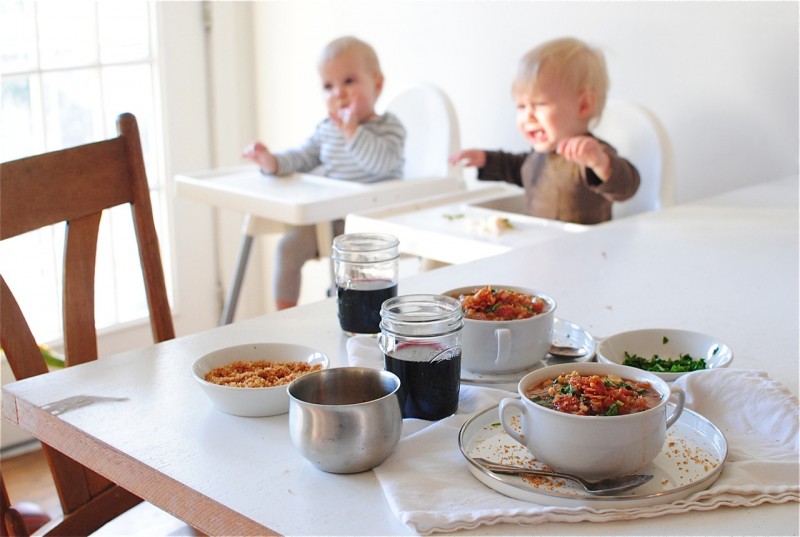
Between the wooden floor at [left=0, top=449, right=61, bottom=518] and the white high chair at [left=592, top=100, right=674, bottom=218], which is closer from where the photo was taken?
the white high chair at [left=592, top=100, right=674, bottom=218]

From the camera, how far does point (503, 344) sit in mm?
898

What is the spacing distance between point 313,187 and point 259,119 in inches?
43.6

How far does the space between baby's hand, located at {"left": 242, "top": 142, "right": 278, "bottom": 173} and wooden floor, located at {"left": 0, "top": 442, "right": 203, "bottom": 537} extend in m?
0.80

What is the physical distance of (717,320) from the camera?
110 centimetres

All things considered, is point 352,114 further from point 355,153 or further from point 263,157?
point 263,157

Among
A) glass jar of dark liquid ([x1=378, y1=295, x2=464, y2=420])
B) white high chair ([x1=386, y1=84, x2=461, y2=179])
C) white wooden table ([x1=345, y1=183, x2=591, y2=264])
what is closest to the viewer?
glass jar of dark liquid ([x1=378, y1=295, x2=464, y2=420])

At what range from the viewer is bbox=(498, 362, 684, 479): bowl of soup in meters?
0.70

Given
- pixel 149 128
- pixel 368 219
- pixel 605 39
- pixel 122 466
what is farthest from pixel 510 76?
pixel 122 466

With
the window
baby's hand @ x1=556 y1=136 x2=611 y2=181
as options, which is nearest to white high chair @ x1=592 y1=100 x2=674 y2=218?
baby's hand @ x1=556 y1=136 x2=611 y2=181

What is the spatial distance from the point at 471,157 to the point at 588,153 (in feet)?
1.42

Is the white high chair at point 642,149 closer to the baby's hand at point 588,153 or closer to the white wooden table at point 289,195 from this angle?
the baby's hand at point 588,153

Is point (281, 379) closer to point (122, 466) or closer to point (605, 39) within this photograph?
point (122, 466)

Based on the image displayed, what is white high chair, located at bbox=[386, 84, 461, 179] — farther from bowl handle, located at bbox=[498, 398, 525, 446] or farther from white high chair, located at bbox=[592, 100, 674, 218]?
bowl handle, located at bbox=[498, 398, 525, 446]

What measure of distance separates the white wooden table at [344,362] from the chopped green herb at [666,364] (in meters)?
0.07
